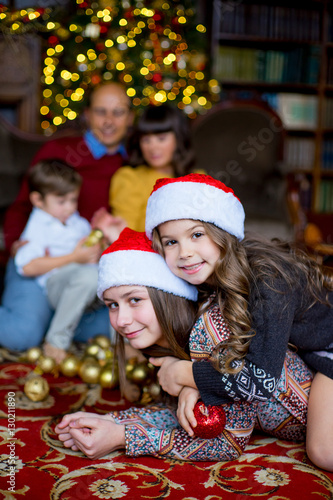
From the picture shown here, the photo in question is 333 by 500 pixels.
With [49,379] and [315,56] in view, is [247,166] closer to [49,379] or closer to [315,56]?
[315,56]

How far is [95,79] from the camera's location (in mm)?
3629

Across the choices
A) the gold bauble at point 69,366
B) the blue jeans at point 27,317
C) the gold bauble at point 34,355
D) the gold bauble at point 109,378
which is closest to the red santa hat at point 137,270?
the gold bauble at point 109,378

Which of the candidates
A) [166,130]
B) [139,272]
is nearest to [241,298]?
[139,272]

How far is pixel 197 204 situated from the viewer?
1.31 m

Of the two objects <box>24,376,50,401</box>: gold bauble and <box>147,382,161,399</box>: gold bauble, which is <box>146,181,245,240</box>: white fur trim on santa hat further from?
<box>24,376,50,401</box>: gold bauble

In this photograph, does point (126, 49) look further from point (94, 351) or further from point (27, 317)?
point (94, 351)

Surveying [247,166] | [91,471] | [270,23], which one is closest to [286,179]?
[247,166]

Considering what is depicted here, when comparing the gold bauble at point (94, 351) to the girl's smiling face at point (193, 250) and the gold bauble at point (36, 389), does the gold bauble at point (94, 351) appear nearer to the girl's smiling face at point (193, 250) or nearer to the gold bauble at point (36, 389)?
the gold bauble at point (36, 389)

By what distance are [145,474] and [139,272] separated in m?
0.52

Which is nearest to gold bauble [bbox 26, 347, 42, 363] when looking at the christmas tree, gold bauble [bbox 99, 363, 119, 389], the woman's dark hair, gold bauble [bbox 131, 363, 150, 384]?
gold bauble [bbox 99, 363, 119, 389]

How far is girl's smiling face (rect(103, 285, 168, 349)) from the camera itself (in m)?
1.38

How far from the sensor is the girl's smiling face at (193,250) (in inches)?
51.6

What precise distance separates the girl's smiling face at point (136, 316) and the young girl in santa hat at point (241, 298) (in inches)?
3.7

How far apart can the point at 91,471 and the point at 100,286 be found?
490 mm
